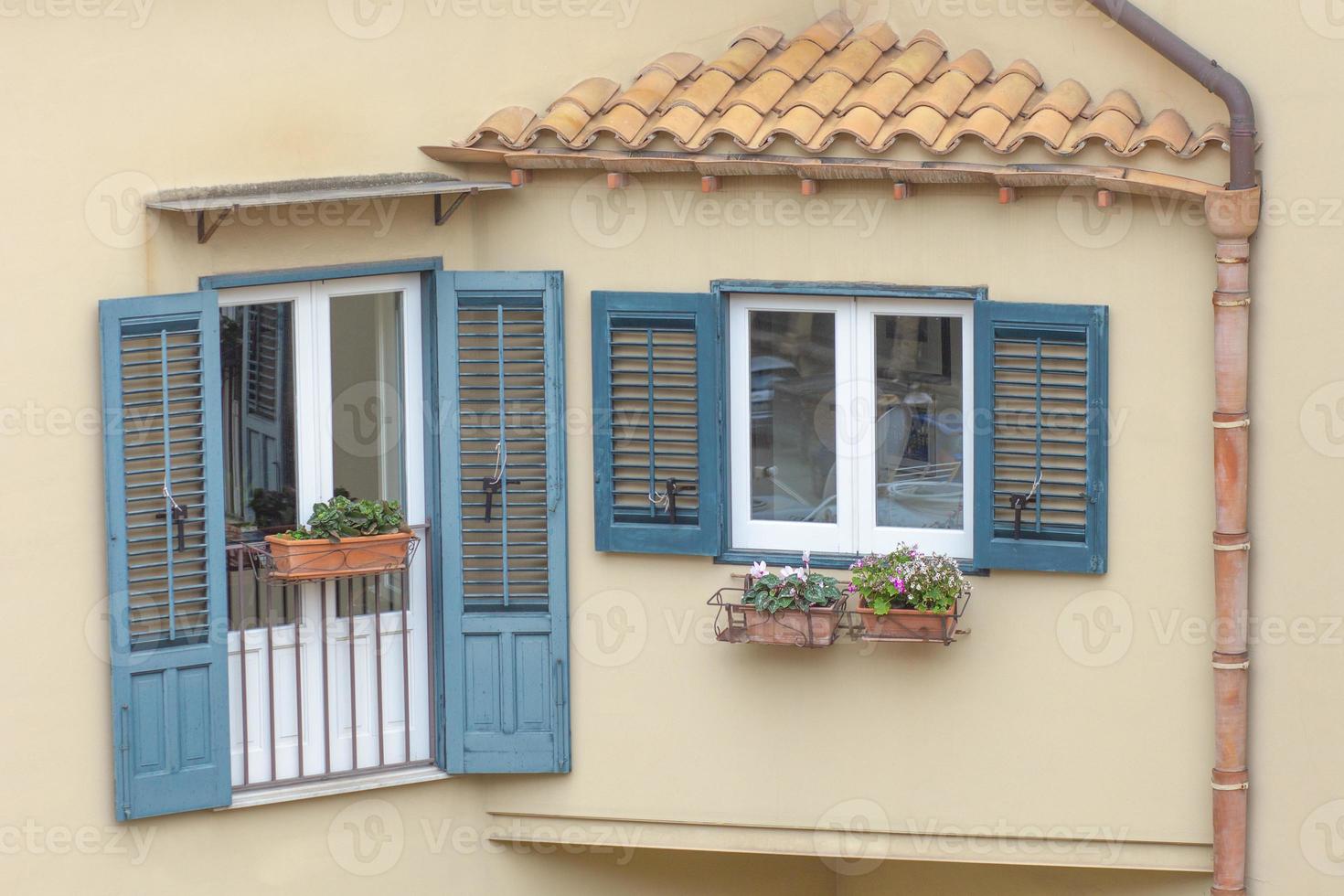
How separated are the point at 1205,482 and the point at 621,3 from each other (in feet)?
12.1

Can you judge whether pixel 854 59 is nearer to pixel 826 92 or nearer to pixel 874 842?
pixel 826 92

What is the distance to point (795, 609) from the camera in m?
9.64

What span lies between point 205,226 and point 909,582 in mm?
3685

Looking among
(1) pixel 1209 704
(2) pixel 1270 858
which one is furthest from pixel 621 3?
(2) pixel 1270 858

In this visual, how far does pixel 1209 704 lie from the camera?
376 inches

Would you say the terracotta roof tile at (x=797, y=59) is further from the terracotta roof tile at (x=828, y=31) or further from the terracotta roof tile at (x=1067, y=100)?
the terracotta roof tile at (x=1067, y=100)

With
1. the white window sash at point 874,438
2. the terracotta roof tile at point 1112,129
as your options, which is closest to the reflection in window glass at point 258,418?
the white window sash at point 874,438

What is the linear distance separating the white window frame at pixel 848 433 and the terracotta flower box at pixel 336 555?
1.71m

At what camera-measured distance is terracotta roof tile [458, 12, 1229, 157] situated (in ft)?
30.4

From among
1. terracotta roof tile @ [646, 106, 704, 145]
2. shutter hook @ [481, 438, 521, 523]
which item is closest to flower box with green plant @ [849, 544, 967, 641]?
shutter hook @ [481, 438, 521, 523]

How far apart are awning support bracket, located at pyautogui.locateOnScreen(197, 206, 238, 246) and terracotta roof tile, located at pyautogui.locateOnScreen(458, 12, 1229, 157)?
3.95 ft

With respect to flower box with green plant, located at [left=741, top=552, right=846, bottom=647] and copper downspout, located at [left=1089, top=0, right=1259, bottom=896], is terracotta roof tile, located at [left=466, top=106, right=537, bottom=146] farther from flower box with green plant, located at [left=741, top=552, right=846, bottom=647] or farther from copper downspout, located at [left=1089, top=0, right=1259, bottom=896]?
copper downspout, located at [left=1089, top=0, right=1259, bottom=896]

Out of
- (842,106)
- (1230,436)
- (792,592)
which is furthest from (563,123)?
(1230,436)

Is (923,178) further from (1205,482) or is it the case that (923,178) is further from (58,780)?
(58,780)
